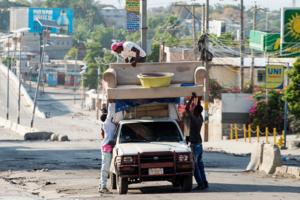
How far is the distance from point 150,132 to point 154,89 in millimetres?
971

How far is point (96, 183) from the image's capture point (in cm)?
2392

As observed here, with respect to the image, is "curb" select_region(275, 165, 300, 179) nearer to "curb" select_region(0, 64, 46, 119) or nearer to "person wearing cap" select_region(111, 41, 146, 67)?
"person wearing cap" select_region(111, 41, 146, 67)

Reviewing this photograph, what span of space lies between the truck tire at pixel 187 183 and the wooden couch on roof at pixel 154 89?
181cm

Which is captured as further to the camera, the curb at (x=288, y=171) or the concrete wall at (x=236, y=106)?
the concrete wall at (x=236, y=106)

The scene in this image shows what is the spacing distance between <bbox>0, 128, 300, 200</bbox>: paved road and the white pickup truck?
1.31 feet

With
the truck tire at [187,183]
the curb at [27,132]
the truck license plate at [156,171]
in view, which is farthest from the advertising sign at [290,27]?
the truck license plate at [156,171]

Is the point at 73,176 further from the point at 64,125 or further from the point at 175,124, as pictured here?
the point at 64,125

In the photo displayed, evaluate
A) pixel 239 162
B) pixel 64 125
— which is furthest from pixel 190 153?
pixel 64 125

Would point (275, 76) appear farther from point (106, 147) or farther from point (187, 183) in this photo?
point (106, 147)

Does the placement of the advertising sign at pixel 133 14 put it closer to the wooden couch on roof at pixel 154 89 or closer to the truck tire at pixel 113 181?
the wooden couch on roof at pixel 154 89

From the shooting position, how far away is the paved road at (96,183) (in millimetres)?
20438

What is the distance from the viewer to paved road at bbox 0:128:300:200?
20438mm

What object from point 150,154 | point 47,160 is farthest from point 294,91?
point 150,154

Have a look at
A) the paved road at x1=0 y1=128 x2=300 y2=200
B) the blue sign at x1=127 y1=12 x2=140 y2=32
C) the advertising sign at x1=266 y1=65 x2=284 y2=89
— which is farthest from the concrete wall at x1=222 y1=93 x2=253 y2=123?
the paved road at x1=0 y1=128 x2=300 y2=200
